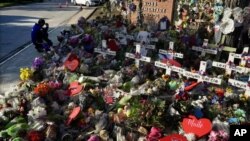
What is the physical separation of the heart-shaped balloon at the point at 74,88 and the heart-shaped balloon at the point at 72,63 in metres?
1.02

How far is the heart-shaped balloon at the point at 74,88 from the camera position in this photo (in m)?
7.47

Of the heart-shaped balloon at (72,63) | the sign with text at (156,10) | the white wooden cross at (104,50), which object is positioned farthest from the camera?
the sign with text at (156,10)

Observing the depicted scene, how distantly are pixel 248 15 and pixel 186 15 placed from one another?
4051 millimetres

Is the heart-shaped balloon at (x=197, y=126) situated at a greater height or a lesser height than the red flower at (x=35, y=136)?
greater

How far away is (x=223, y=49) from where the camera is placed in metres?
9.76

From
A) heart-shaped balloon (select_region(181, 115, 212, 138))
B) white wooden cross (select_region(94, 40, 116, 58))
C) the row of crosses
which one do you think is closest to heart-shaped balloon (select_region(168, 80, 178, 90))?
the row of crosses

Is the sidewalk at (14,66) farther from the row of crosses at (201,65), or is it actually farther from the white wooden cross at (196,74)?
the white wooden cross at (196,74)

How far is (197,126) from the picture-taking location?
6.09m

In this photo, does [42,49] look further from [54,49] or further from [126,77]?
[126,77]

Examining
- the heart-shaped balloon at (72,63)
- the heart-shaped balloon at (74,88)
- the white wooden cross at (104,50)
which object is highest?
the white wooden cross at (104,50)

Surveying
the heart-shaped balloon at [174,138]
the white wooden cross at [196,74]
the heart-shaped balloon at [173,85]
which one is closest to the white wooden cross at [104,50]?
the white wooden cross at [196,74]

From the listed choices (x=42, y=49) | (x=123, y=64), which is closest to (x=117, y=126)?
(x=123, y=64)

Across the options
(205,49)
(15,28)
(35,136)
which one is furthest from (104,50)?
(15,28)

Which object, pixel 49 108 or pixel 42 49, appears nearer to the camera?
pixel 49 108
